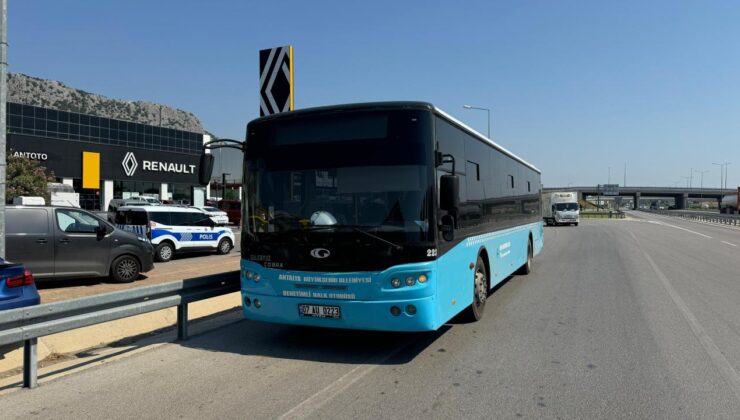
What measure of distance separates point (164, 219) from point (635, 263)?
48.9 ft

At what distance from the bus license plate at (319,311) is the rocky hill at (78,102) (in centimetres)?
14904

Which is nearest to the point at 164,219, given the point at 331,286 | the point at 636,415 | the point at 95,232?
the point at 95,232

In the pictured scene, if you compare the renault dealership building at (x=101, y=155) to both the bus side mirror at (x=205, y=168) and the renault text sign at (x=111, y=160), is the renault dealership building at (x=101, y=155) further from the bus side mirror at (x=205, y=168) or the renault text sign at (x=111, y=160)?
the bus side mirror at (x=205, y=168)

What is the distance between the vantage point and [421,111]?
19.4ft

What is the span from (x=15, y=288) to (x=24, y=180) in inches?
1142

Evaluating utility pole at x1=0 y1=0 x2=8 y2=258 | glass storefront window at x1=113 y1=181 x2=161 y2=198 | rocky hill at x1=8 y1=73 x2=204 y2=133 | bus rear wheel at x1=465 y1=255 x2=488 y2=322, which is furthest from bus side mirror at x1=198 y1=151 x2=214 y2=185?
rocky hill at x1=8 y1=73 x2=204 y2=133

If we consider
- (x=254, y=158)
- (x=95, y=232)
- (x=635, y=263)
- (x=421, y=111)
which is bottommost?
(x=635, y=263)

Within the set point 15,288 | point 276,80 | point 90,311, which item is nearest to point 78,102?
point 276,80

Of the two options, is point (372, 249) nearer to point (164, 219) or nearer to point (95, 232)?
point (95, 232)

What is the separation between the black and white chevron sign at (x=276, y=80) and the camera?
419 inches

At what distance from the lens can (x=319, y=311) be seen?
591cm

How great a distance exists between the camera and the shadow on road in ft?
19.8

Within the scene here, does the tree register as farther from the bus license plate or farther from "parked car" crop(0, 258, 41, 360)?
the bus license plate

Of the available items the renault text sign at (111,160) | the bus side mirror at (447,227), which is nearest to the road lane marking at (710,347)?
the bus side mirror at (447,227)
